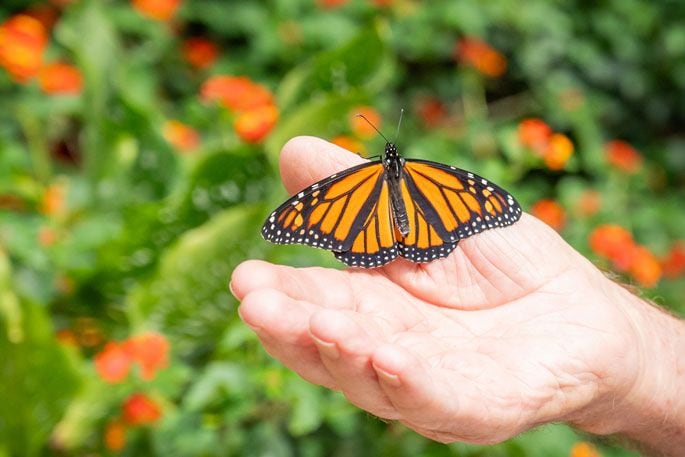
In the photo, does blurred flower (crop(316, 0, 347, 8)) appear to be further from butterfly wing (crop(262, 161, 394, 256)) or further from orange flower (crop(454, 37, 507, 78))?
butterfly wing (crop(262, 161, 394, 256))

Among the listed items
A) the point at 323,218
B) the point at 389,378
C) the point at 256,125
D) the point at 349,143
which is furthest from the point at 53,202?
the point at 389,378

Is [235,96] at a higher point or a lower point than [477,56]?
lower

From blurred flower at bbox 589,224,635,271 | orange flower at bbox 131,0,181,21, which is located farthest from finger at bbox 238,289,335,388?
orange flower at bbox 131,0,181,21

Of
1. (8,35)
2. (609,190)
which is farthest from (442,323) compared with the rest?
(609,190)

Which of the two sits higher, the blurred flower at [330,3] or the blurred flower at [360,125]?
the blurred flower at [330,3]

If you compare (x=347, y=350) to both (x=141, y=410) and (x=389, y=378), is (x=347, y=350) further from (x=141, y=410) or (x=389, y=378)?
(x=141, y=410)

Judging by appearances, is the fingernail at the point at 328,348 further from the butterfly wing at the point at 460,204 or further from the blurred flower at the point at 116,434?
the blurred flower at the point at 116,434

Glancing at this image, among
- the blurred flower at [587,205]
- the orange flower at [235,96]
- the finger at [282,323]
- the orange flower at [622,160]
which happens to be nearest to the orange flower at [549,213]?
the blurred flower at [587,205]
